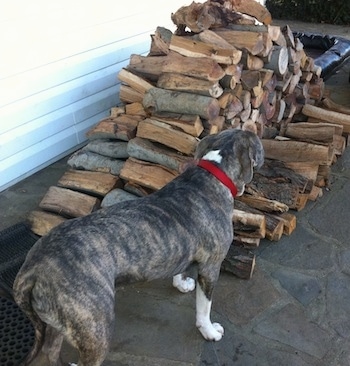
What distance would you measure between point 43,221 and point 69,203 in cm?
26

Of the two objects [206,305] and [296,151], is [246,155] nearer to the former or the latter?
[206,305]

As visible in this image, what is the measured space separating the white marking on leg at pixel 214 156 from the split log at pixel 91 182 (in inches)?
51.6

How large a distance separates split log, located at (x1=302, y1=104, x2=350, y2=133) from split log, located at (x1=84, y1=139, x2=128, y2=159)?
2227 millimetres

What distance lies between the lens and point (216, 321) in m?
3.44

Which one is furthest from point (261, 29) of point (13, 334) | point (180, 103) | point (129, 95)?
point (13, 334)

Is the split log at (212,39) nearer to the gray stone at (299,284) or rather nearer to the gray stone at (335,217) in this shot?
the gray stone at (335,217)

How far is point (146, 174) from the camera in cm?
415

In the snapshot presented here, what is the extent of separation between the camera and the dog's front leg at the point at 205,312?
125 inches

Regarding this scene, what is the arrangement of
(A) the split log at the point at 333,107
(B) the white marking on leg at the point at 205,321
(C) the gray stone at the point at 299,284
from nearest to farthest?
(B) the white marking on leg at the point at 205,321 < (C) the gray stone at the point at 299,284 < (A) the split log at the point at 333,107

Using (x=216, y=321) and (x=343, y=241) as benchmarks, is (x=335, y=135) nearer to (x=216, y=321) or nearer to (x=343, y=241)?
(x=343, y=241)

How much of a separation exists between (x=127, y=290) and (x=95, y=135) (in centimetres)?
160

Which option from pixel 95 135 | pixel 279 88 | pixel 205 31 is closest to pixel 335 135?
pixel 279 88

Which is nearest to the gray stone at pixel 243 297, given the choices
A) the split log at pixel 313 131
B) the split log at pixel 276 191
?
the split log at pixel 276 191

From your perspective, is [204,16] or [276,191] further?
[204,16]
